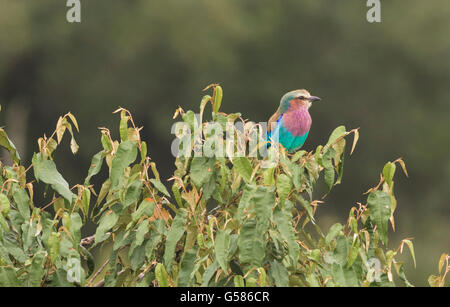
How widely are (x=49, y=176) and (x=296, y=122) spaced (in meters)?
3.16

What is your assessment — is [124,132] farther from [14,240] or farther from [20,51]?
[20,51]

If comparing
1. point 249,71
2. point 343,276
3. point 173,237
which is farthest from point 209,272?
point 249,71

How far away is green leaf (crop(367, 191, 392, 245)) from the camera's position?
11.8ft

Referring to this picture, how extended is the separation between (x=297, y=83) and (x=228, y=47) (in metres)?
2.55

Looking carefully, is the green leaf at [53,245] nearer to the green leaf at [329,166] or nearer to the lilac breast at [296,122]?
the green leaf at [329,166]

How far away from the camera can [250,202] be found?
3451 mm

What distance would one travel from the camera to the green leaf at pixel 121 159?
144 inches

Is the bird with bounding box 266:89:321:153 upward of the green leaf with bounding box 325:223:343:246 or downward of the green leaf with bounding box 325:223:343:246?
upward

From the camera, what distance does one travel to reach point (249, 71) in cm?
2962

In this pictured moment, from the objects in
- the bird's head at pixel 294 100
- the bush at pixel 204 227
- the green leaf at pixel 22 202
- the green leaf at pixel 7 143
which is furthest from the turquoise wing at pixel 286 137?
the green leaf at pixel 22 202

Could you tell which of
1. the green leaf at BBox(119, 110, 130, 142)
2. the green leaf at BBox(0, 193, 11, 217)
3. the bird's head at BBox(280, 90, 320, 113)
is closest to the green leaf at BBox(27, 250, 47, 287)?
the green leaf at BBox(0, 193, 11, 217)

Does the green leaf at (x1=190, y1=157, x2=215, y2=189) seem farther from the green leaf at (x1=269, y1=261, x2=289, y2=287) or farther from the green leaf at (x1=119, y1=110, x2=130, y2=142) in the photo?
the green leaf at (x1=269, y1=261, x2=289, y2=287)
